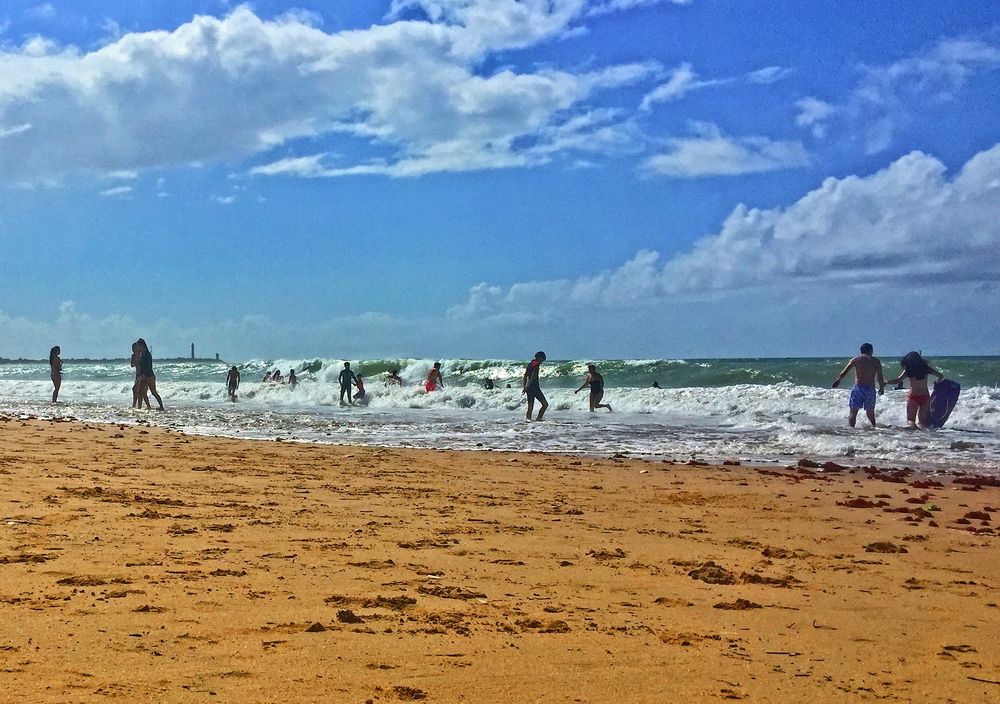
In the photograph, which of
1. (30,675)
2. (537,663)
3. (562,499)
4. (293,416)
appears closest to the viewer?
(30,675)

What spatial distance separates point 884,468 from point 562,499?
5.92 meters

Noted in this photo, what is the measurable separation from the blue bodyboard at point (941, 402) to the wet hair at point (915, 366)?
391 millimetres

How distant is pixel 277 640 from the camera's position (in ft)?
12.2

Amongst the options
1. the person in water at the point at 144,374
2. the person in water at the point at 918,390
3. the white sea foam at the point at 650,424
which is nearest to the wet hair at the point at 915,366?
the person in water at the point at 918,390

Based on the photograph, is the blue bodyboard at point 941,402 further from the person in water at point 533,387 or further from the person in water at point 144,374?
the person in water at point 144,374

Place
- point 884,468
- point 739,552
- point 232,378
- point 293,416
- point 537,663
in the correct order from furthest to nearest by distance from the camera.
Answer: point 232,378 < point 293,416 < point 884,468 < point 739,552 < point 537,663

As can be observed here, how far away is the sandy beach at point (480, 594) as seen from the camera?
340cm

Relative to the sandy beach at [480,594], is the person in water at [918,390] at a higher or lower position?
higher

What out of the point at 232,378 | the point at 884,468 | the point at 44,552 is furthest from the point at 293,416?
the point at 44,552

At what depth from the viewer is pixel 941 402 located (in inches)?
714

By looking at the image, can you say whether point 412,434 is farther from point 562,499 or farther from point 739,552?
point 739,552

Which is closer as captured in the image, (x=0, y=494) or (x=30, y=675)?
(x=30, y=675)

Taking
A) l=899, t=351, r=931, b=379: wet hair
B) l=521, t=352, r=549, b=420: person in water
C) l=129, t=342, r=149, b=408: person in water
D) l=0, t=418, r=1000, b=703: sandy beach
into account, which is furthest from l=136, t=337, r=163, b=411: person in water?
l=899, t=351, r=931, b=379: wet hair

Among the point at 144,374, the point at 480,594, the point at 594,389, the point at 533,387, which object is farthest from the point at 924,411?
the point at 144,374
